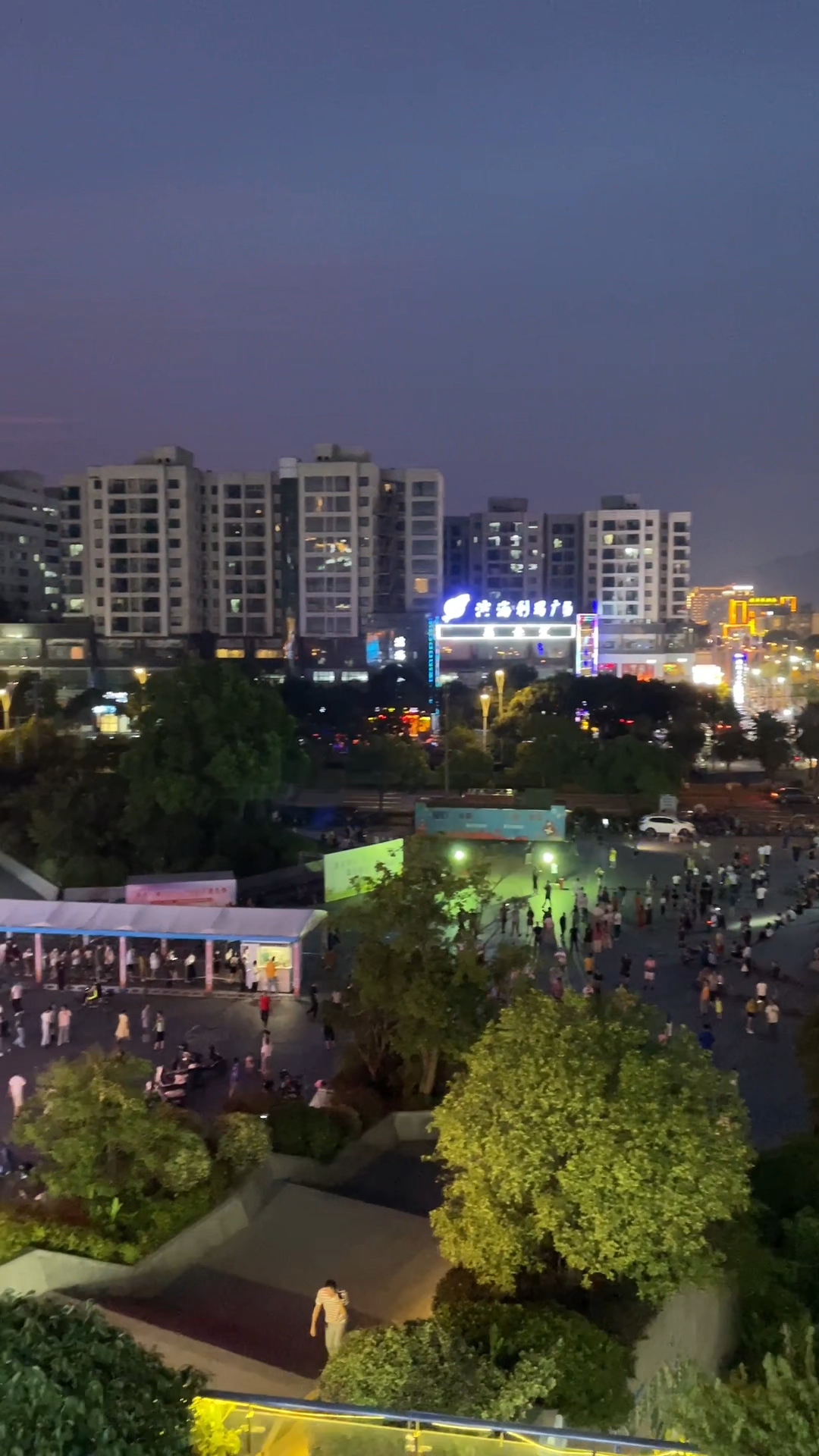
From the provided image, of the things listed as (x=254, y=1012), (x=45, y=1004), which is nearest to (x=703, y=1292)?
(x=254, y=1012)

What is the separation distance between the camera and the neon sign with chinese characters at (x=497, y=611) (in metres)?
65.2

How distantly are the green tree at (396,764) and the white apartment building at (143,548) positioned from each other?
34354 mm

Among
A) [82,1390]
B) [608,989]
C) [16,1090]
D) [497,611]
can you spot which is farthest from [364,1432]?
[497,611]

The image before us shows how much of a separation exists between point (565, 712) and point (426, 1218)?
3882 centimetres

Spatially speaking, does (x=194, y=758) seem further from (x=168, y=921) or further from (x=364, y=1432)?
(x=364, y=1432)

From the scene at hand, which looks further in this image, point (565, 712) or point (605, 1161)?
point (565, 712)

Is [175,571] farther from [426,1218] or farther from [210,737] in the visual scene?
[426,1218]

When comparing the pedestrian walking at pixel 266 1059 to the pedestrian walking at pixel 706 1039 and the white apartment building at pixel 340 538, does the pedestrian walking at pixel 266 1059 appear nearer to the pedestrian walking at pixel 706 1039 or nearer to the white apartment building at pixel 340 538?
the pedestrian walking at pixel 706 1039

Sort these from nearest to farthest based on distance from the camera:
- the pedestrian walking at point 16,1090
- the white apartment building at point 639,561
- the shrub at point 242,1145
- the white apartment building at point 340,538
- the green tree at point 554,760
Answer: the shrub at point 242,1145 → the pedestrian walking at point 16,1090 → the green tree at point 554,760 → the white apartment building at point 340,538 → the white apartment building at point 639,561

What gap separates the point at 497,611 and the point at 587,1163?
2325 inches

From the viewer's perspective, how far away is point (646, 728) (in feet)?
152

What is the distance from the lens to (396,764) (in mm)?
37125

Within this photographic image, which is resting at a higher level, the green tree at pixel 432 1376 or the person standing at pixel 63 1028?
the green tree at pixel 432 1376

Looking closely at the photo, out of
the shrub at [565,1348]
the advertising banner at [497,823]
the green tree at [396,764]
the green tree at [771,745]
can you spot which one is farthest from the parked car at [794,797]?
the shrub at [565,1348]
